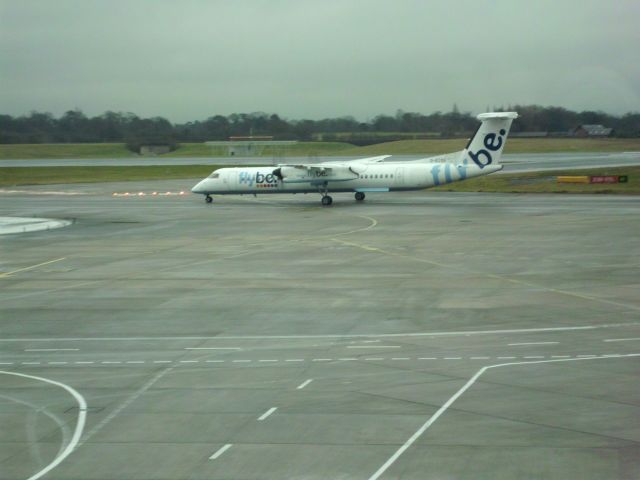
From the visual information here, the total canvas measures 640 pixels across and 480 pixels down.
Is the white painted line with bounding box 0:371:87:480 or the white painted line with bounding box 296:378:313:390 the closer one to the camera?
the white painted line with bounding box 0:371:87:480

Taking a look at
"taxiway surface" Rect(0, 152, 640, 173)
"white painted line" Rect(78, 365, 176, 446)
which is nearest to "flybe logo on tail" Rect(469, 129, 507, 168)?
"taxiway surface" Rect(0, 152, 640, 173)

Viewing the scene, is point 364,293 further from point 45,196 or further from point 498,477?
A: point 45,196

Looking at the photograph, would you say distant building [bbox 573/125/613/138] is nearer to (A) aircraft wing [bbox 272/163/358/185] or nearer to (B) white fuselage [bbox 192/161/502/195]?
(B) white fuselage [bbox 192/161/502/195]

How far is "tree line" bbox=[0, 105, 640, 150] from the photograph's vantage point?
140 meters

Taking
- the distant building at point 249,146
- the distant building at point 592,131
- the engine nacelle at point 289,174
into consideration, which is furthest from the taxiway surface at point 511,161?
the distant building at point 592,131

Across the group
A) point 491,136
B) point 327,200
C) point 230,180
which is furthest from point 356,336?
point 230,180

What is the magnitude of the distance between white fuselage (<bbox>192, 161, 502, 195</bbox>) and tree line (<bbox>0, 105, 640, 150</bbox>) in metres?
71.6

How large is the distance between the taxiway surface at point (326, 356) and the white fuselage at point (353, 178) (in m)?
16.0

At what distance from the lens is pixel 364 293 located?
29062 mm

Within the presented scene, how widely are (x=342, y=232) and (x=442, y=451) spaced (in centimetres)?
3366

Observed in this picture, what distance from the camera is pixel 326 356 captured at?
2048 centimetres

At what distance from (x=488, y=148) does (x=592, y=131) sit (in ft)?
295

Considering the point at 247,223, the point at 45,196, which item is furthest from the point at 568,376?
the point at 45,196

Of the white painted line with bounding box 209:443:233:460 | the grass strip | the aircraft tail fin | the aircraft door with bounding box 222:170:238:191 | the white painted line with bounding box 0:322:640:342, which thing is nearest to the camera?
Answer: the white painted line with bounding box 209:443:233:460
